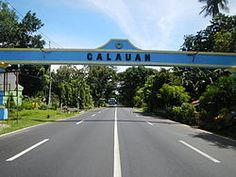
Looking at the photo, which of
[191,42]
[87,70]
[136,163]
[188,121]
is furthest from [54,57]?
[87,70]

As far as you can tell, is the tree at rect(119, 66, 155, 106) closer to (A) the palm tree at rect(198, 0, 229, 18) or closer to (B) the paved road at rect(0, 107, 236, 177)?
(A) the palm tree at rect(198, 0, 229, 18)

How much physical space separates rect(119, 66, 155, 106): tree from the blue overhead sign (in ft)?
260

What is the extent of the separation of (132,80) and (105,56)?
83.8 meters

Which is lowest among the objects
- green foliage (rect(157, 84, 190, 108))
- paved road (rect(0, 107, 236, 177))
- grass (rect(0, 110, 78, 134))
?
grass (rect(0, 110, 78, 134))

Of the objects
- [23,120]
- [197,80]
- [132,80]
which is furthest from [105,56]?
[132,80]

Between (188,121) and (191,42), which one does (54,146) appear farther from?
(191,42)

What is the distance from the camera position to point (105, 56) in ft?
93.2

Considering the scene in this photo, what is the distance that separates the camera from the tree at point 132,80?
109m

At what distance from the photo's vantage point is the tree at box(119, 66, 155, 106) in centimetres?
10944

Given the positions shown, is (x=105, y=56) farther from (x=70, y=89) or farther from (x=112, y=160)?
(x=70, y=89)

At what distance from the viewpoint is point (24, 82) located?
66.0m

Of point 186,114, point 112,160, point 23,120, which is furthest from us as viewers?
point 186,114

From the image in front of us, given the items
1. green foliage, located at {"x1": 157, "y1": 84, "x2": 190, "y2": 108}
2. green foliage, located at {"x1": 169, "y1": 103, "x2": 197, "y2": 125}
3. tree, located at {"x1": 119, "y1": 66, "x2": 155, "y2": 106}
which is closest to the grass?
green foliage, located at {"x1": 169, "y1": 103, "x2": 197, "y2": 125}

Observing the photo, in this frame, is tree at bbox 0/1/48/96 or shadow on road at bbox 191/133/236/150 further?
tree at bbox 0/1/48/96
